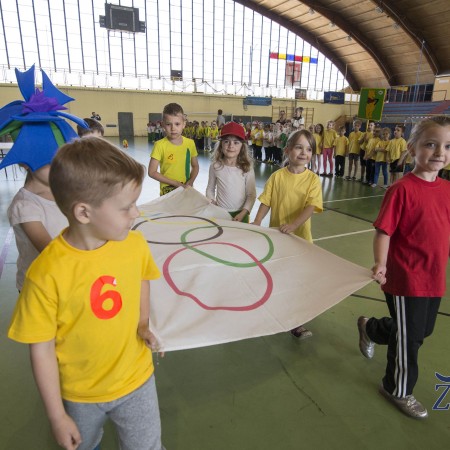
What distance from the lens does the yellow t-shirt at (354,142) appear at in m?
9.30

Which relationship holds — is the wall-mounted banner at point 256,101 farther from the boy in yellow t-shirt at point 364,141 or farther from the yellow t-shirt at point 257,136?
the boy in yellow t-shirt at point 364,141

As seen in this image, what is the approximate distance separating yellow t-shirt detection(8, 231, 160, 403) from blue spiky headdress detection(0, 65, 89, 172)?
1.80ft

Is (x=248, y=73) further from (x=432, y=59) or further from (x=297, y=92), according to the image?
(x=432, y=59)

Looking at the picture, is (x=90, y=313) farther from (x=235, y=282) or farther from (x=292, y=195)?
(x=292, y=195)

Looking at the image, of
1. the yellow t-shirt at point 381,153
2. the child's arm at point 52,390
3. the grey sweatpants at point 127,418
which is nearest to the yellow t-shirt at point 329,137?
the yellow t-shirt at point 381,153

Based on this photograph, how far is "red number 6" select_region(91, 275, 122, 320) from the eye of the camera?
0.95 metres

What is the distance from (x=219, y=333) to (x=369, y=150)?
828 centimetres

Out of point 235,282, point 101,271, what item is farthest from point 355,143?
point 101,271

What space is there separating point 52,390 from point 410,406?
5.84 ft

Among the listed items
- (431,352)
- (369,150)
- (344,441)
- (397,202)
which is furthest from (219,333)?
(369,150)

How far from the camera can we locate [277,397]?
6.20ft

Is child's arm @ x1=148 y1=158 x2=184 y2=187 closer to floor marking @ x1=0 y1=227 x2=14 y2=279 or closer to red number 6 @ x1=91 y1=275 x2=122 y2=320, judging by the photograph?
floor marking @ x1=0 y1=227 x2=14 y2=279

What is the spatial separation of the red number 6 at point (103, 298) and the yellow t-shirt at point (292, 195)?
64.3 inches

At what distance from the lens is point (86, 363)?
100cm
